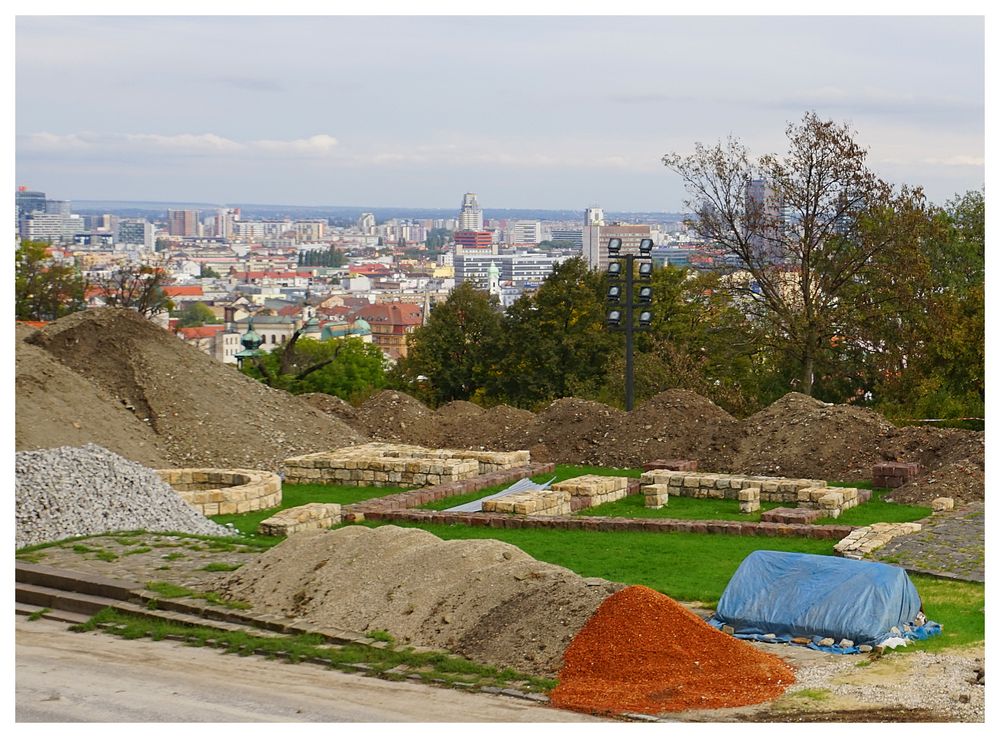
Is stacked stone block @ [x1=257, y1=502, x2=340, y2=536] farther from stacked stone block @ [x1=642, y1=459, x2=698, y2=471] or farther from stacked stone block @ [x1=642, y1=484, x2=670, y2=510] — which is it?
stacked stone block @ [x1=642, y1=459, x2=698, y2=471]

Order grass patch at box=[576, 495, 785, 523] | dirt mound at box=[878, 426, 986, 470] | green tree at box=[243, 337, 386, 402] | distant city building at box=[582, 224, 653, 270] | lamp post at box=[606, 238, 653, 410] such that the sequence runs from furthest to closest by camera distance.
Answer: distant city building at box=[582, 224, 653, 270] < green tree at box=[243, 337, 386, 402] < lamp post at box=[606, 238, 653, 410] < dirt mound at box=[878, 426, 986, 470] < grass patch at box=[576, 495, 785, 523]

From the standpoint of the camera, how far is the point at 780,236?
32.0 metres

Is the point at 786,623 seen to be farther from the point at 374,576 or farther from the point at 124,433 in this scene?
the point at 124,433

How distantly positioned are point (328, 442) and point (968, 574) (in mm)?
13605

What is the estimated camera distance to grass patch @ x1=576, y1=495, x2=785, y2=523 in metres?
19.5

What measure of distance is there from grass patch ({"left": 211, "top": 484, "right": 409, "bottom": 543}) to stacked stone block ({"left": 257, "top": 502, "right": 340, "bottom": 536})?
2.11 ft

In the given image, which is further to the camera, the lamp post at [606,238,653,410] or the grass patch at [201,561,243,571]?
the lamp post at [606,238,653,410]

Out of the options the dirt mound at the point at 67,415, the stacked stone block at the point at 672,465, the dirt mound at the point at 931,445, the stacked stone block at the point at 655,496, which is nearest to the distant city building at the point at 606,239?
the stacked stone block at the point at 672,465

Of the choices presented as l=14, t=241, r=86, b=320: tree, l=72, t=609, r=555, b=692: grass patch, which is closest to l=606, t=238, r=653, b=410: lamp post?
l=72, t=609, r=555, b=692: grass patch

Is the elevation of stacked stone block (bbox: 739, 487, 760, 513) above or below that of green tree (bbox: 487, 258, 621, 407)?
below

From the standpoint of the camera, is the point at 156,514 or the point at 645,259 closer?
the point at 156,514

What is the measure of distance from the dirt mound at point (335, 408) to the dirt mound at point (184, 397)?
4.66 ft

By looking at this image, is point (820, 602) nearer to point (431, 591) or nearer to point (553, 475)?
point (431, 591)

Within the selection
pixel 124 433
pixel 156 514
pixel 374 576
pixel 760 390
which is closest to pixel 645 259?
pixel 760 390
